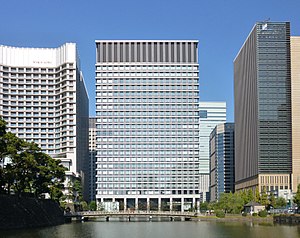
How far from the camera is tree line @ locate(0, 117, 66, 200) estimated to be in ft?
286

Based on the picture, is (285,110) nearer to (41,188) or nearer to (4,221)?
(41,188)

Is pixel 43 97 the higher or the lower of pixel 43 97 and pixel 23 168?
the higher

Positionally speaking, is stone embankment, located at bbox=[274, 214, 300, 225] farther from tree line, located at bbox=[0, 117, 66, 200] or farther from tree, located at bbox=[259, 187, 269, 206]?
tree line, located at bbox=[0, 117, 66, 200]

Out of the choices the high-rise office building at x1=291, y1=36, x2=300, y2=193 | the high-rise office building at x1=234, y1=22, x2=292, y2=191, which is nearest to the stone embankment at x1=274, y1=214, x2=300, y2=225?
the high-rise office building at x1=234, y1=22, x2=292, y2=191

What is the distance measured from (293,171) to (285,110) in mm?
20754

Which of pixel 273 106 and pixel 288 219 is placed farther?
pixel 273 106

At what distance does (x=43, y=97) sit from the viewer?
19812cm

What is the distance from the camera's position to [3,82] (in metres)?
194

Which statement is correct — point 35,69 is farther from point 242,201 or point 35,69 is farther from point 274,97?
point 242,201

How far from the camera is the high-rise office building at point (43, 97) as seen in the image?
→ 19312 cm

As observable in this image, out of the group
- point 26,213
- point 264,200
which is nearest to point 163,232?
point 26,213

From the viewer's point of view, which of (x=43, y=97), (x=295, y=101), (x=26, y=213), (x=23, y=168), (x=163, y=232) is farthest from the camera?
(x=43, y=97)

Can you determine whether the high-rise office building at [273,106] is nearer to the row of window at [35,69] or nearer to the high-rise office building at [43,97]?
the high-rise office building at [43,97]

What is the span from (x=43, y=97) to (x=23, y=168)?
10545cm
